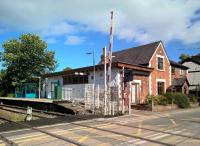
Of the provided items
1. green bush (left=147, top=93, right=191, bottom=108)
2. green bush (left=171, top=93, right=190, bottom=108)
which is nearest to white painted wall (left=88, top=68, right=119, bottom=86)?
green bush (left=147, top=93, right=191, bottom=108)

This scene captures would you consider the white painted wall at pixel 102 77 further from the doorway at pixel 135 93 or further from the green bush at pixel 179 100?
the green bush at pixel 179 100

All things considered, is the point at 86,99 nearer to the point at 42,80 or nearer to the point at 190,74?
the point at 42,80

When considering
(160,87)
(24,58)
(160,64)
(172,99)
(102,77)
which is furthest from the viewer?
(24,58)

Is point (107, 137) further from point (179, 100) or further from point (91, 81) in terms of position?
point (179, 100)

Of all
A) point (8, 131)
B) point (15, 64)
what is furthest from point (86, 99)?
point (15, 64)

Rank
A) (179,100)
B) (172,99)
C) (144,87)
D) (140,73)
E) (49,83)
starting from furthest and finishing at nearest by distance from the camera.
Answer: (49,83), (144,87), (140,73), (179,100), (172,99)

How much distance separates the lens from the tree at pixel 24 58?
4775 cm

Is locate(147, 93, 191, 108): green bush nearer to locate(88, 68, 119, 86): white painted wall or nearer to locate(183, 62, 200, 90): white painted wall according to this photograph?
locate(88, 68, 119, 86): white painted wall

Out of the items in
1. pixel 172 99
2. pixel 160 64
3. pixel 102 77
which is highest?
pixel 160 64

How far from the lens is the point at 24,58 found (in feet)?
157

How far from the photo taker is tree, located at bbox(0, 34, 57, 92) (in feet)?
157

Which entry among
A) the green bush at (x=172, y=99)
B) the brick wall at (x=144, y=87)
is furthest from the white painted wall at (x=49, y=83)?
the green bush at (x=172, y=99)

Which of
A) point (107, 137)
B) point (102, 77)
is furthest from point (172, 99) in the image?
point (107, 137)

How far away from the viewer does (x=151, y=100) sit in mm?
26906
